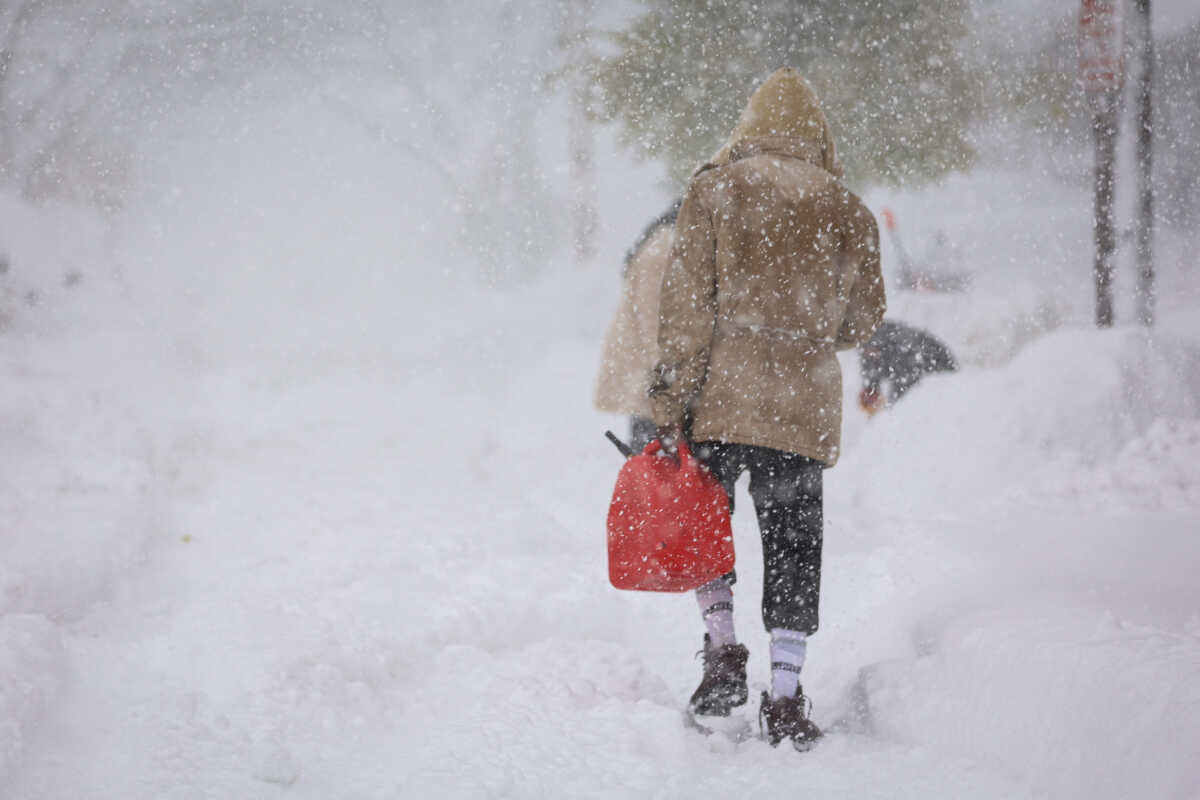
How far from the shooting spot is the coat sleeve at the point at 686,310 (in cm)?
254

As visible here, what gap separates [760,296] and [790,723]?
121cm

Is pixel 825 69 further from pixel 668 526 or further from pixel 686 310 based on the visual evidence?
pixel 668 526

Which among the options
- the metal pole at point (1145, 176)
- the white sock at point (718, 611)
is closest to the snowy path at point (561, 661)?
the white sock at point (718, 611)

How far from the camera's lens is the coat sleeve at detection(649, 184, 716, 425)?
8.34 ft

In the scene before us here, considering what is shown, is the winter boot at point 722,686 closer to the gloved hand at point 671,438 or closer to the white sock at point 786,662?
the white sock at point 786,662

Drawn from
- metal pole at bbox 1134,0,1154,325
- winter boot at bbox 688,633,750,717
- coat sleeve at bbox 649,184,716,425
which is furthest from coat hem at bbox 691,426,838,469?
metal pole at bbox 1134,0,1154,325

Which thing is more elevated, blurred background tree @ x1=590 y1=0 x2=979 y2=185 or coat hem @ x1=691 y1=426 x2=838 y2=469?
blurred background tree @ x1=590 y1=0 x2=979 y2=185

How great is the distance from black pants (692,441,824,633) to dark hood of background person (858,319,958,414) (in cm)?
514

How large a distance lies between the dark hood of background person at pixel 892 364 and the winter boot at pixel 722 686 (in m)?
5.26

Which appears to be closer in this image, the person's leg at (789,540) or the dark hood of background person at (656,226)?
the person's leg at (789,540)

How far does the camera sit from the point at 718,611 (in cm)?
271

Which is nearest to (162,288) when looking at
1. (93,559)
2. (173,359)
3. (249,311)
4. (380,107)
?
(249,311)

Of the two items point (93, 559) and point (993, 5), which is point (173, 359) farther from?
point (993, 5)

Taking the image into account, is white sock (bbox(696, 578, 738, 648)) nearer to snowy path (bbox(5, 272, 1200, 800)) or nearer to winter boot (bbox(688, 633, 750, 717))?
winter boot (bbox(688, 633, 750, 717))
